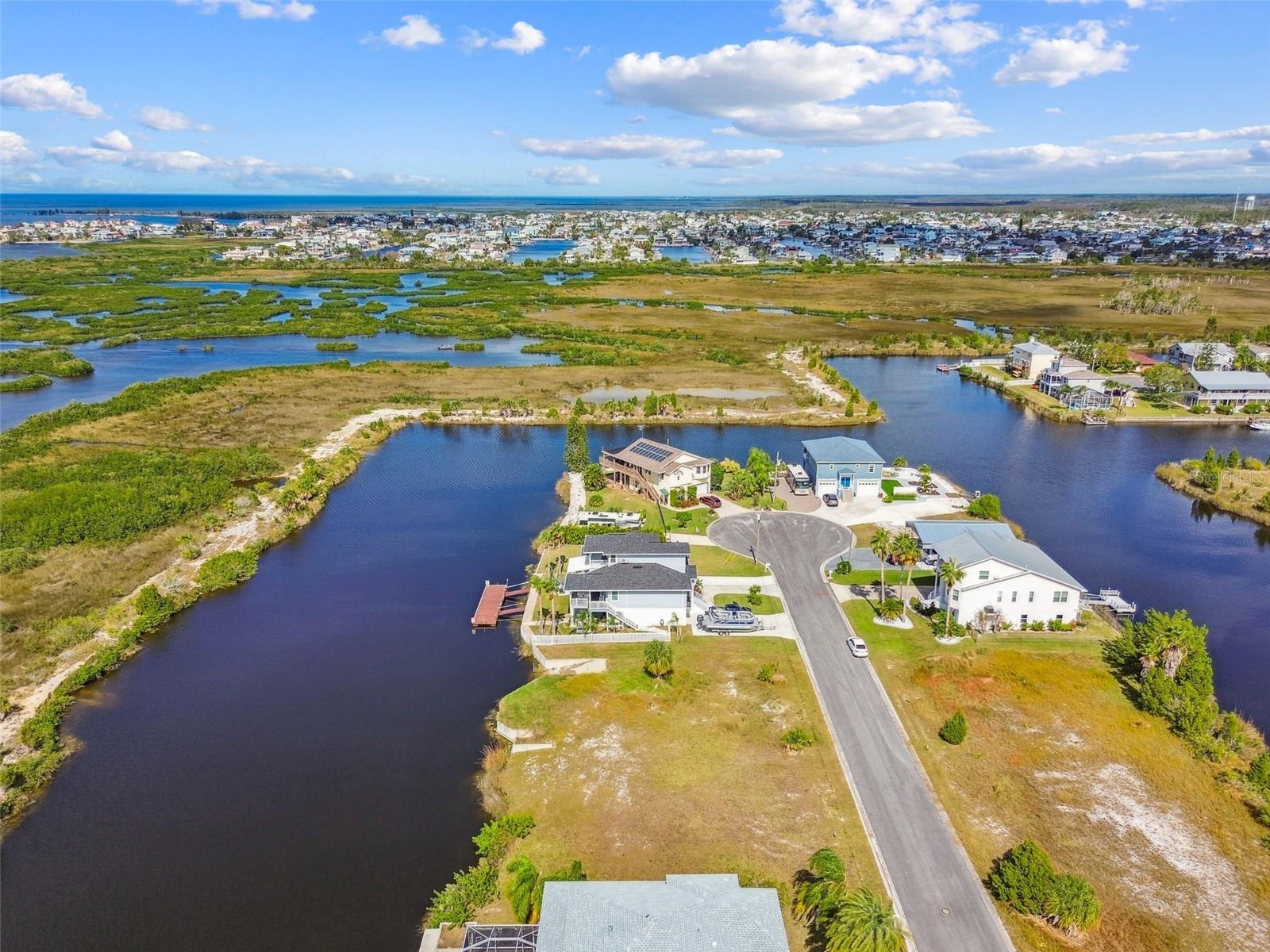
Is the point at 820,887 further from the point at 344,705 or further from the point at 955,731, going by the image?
the point at 344,705

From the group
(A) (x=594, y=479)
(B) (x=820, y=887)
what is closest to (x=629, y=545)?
(A) (x=594, y=479)

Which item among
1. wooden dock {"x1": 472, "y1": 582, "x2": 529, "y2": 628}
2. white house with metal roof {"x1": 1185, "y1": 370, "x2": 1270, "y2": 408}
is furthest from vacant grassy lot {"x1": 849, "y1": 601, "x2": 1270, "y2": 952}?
white house with metal roof {"x1": 1185, "y1": 370, "x2": 1270, "y2": 408}

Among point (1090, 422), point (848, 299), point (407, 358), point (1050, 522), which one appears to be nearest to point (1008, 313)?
point (848, 299)

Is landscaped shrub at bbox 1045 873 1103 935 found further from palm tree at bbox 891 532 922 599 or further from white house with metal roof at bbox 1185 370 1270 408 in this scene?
white house with metal roof at bbox 1185 370 1270 408

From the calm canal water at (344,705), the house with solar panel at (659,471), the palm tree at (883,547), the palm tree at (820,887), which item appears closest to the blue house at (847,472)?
the house with solar panel at (659,471)

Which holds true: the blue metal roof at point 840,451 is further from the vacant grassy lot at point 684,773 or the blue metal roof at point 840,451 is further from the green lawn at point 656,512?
the vacant grassy lot at point 684,773

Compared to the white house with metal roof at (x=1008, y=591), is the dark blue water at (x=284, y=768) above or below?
below

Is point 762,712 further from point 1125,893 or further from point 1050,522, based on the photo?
point 1050,522
